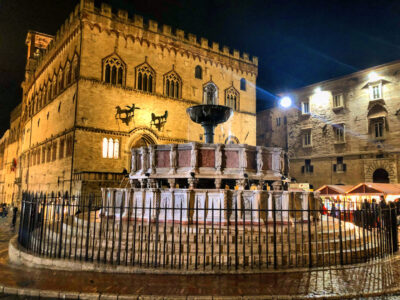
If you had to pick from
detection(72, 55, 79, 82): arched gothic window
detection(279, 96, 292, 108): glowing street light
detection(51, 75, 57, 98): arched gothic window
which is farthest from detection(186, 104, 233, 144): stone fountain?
detection(279, 96, 292, 108): glowing street light

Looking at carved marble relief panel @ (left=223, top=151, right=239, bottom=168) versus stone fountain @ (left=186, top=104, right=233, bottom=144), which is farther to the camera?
stone fountain @ (left=186, top=104, right=233, bottom=144)

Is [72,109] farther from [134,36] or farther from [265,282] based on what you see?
[265,282]

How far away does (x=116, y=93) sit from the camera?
2473 cm

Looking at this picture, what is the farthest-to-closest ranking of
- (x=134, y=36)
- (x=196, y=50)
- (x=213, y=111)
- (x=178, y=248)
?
1. (x=196, y=50)
2. (x=134, y=36)
3. (x=213, y=111)
4. (x=178, y=248)

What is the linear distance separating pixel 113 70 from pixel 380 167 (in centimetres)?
2554

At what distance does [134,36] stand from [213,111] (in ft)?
56.6

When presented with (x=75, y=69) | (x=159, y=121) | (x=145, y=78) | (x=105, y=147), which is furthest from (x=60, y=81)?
(x=159, y=121)

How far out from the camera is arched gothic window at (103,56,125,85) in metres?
24.6

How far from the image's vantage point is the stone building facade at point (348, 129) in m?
27.5

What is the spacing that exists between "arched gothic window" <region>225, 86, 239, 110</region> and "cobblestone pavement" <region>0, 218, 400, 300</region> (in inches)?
1049

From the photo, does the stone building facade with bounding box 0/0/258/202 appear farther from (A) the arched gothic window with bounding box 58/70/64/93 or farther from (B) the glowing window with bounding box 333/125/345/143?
(B) the glowing window with bounding box 333/125/345/143

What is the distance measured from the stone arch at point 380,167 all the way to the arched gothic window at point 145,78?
2166 cm

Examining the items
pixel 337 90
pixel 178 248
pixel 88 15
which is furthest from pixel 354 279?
pixel 337 90

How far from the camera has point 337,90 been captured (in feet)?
105
